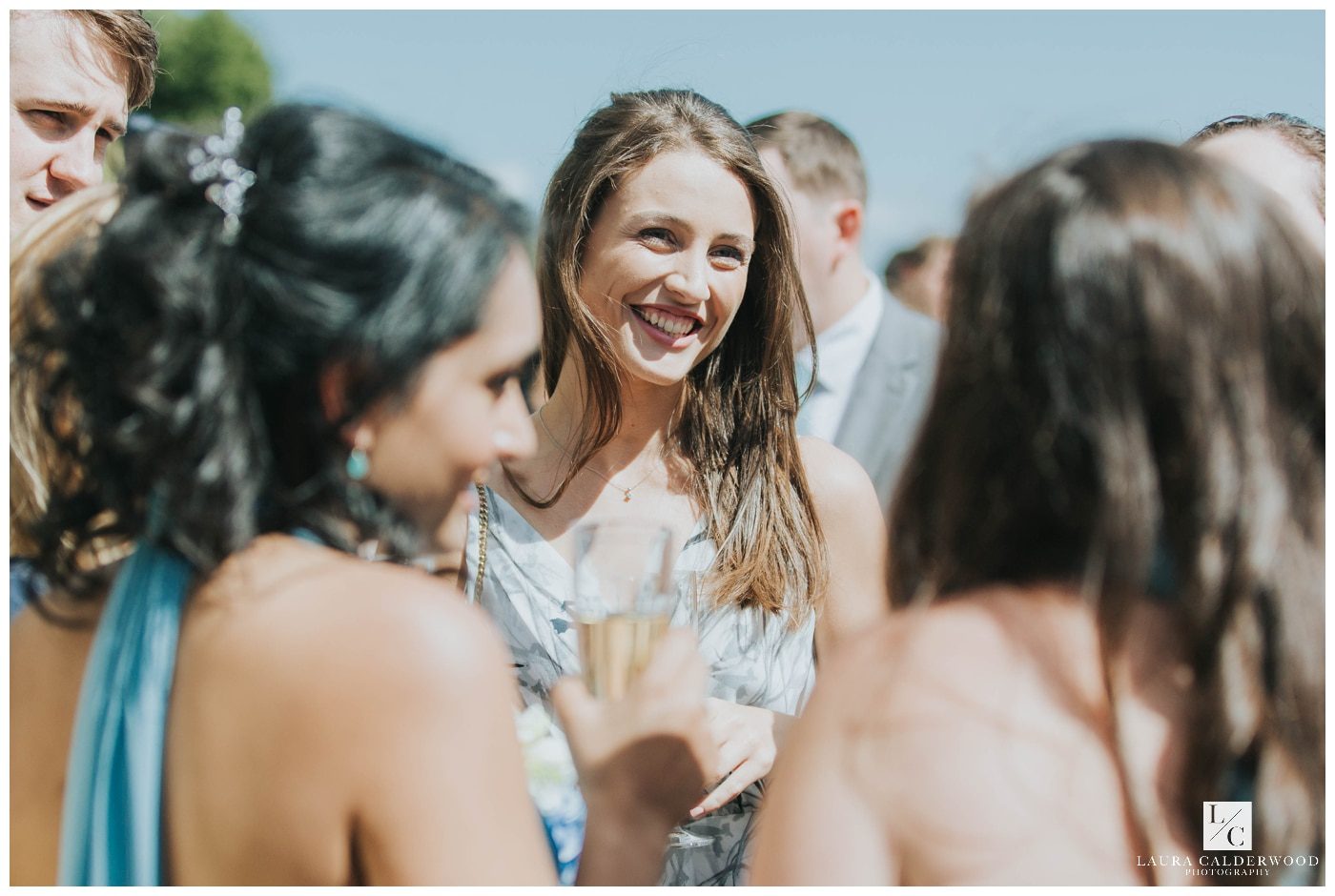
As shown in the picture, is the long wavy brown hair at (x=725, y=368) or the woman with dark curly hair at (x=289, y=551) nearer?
the woman with dark curly hair at (x=289, y=551)

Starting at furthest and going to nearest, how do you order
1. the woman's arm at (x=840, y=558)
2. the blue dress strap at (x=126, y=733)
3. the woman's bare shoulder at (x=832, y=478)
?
1. the woman's bare shoulder at (x=832, y=478)
2. the woman's arm at (x=840, y=558)
3. the blue dress strap at (x=126, y=733)

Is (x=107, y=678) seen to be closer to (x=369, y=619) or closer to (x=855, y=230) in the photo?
(x=369, y=619)

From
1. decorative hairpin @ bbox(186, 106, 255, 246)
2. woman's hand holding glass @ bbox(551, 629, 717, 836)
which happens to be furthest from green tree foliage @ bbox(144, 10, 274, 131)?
woman's hand holding glass @ bbox(551, 629, 717, 836)

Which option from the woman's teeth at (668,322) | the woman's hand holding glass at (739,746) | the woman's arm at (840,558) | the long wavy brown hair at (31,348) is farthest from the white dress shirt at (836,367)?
the long wavy brown hair at (31,348)

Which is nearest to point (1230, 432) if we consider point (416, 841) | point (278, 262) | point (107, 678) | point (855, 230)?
point (416, 841)

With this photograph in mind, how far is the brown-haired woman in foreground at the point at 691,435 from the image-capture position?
9.22 ft

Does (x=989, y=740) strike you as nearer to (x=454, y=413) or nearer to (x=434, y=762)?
(x=434, y=762)

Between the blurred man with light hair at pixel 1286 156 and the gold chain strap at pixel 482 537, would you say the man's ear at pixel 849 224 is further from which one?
the gold chain strap at pixel 482 537

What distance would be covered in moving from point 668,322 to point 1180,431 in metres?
1.69

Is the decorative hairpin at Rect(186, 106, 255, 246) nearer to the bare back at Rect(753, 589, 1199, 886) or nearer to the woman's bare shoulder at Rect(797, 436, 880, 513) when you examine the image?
the bare back at Rect(753, 589, 1199, 886)

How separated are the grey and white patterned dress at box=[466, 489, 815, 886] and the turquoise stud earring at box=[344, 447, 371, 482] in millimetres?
1250

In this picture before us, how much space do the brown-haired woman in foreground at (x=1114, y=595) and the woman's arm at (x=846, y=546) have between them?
1421mm

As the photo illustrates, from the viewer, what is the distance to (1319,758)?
142 centimetres

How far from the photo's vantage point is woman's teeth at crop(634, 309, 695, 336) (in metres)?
2.92
